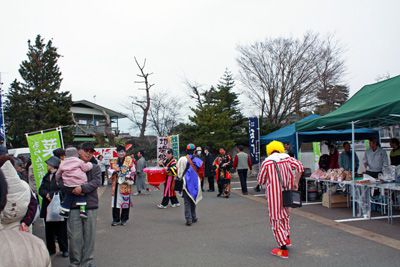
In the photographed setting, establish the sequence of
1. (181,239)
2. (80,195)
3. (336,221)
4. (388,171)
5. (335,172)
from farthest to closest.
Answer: (335,172), (388,171), (336,221), (181,239), (80,195)

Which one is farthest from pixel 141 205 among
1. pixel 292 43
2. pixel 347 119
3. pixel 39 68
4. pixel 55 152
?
pixel 39 68

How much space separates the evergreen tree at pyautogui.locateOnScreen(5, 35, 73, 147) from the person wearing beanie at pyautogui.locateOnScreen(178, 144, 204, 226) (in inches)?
813

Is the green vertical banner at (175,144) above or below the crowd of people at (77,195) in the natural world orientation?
above

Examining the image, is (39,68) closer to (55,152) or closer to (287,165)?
(55,152)

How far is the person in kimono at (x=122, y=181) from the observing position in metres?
7.52

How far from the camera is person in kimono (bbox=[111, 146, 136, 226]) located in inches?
296

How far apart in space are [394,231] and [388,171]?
1953 mm

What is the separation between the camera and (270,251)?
5562 millimetres

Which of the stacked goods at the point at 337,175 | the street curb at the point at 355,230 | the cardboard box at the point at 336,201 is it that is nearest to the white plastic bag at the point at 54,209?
the street curb at the point at 355,230

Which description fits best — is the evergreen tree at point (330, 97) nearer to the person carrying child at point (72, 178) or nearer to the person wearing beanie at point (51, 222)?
the person wearing beanie at point (51, 222)

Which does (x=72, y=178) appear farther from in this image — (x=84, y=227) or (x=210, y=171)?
(x=210, y=171)

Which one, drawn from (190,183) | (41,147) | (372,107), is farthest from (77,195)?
(372,107)

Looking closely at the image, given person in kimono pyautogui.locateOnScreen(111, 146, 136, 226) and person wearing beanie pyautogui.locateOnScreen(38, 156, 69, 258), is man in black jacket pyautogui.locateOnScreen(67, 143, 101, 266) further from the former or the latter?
person in kimono pyautogui.locateOnScreen(111, 146, 136, 226)

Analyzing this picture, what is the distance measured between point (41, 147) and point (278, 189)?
426 centimetres
